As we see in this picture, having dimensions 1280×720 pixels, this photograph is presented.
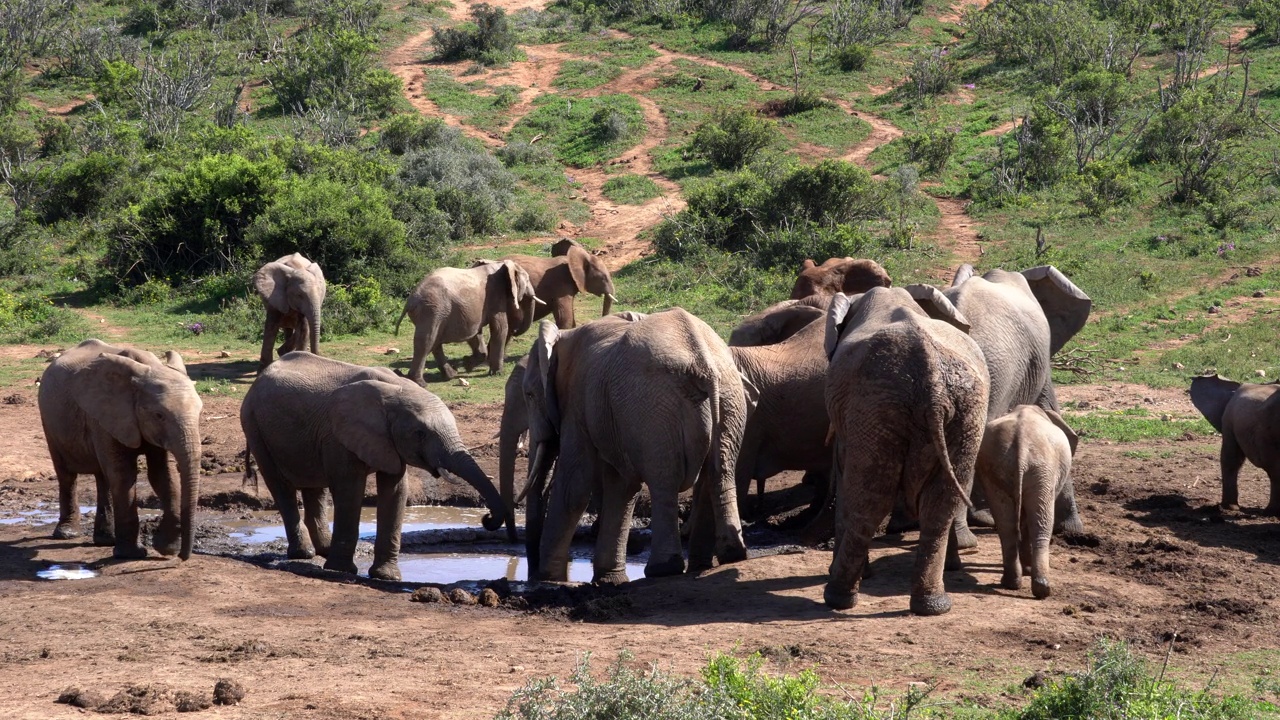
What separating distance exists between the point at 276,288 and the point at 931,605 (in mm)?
11757

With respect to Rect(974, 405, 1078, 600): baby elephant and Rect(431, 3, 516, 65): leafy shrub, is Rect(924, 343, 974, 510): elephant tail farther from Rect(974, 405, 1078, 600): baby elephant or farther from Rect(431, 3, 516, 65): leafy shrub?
Rect(431, 3, 516, 65): leafy shrub

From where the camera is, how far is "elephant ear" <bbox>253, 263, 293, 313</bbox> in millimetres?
17406

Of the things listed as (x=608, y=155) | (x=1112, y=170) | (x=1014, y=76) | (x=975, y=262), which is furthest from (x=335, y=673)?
(x=1014, y=76)

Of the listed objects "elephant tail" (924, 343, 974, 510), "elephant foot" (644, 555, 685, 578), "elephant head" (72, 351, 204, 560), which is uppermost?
"elephant tail" (924, 343, 974, 510)

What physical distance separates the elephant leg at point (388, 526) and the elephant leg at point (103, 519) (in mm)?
2041

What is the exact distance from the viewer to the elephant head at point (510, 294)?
18.5m

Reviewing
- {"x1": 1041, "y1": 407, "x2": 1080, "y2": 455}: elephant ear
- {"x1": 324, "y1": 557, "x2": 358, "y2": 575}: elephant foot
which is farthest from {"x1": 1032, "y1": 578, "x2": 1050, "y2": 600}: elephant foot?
{"x1": 324, "y1": 557, "x2": 358, "y2": 575}: elephant foot

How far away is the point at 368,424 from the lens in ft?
32.4

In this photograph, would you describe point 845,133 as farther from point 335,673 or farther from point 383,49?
point 335,673

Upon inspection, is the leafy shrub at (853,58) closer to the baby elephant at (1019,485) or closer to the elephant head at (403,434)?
the elephant head at (403,434)

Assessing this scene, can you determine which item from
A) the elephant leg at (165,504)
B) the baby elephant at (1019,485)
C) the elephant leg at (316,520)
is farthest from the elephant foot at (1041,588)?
the elephant leg at (165,504)

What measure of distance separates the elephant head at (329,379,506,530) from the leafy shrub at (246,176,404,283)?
11.3m

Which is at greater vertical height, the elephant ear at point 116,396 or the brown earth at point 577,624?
the elephant ear at point 116,396

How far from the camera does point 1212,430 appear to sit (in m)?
14.5
